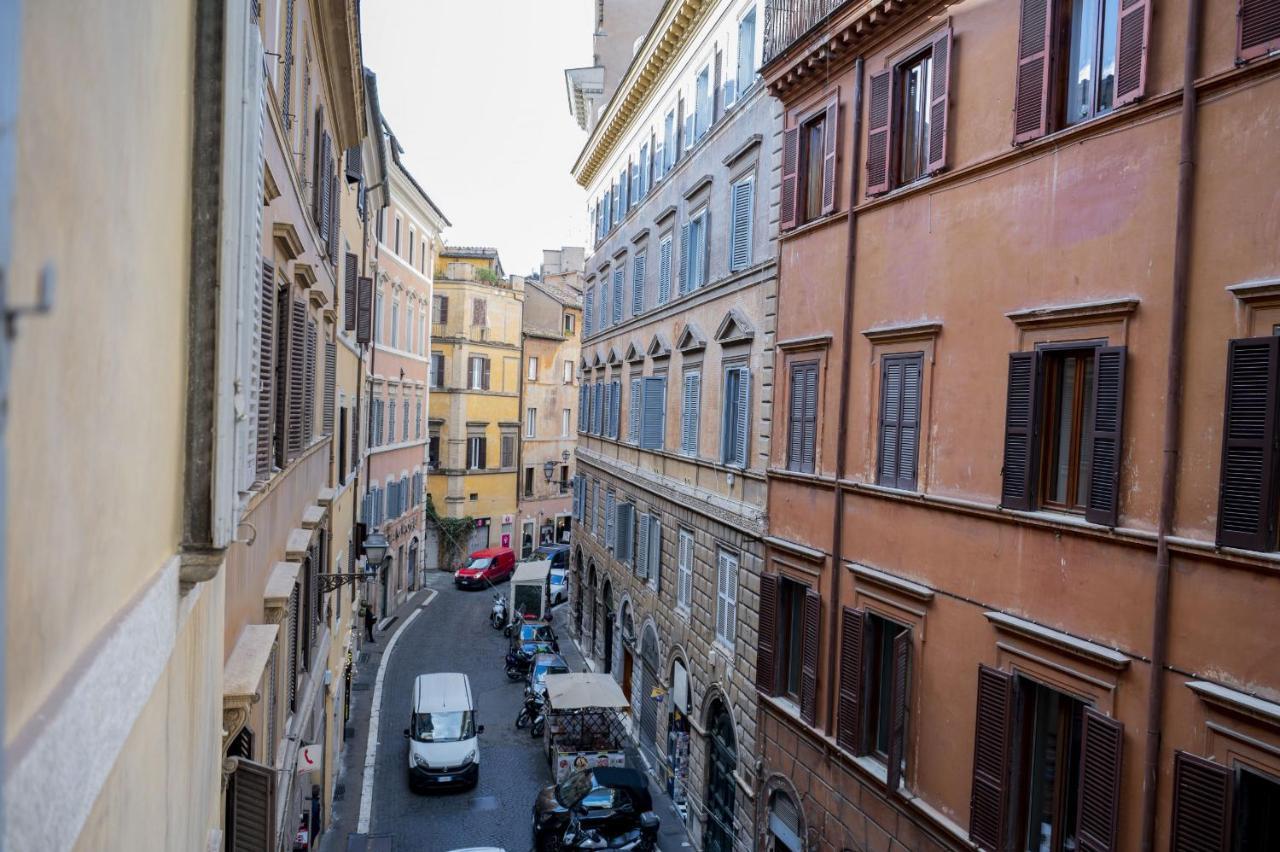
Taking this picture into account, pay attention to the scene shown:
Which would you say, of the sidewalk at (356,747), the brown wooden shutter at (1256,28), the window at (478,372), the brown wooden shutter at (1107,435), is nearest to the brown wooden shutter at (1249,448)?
the brown wooden shutter at (1107,435)

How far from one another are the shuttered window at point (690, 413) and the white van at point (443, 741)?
755cm

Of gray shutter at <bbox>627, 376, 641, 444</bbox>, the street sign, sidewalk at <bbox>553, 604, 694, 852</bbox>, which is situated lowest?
sidewalk at <bbox>553, 604, 694, 852</bbox>

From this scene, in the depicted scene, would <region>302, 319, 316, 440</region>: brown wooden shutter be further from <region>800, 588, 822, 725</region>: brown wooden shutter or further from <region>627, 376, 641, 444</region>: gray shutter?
<region>627, 376, 641, 444</region>: gray shutter

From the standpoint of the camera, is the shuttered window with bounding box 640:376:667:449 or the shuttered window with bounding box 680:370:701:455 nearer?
the shuttered window with bounding box 680:370:701:455

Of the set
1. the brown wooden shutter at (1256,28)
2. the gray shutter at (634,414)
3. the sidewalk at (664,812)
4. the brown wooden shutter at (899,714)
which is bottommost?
the sidewalk at (664,812)

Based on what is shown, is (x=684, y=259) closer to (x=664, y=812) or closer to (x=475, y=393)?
(x=664, y=812)

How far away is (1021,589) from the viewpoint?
31.8 ft

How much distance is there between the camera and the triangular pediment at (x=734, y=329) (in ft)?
53.9

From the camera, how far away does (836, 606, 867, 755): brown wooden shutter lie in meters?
12.4

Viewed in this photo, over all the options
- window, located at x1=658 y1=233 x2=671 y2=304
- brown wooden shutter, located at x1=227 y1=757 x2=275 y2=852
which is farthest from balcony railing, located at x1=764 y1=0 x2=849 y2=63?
brown wooden shutter, located at x1=227 y1=757 x2=275 y2=852

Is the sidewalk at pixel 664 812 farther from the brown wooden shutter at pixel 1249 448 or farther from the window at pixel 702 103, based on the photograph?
the brown wooden shutter at pixel 1249 448

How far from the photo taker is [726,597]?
17.2 metres

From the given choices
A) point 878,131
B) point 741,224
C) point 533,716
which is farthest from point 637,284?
point 878,131

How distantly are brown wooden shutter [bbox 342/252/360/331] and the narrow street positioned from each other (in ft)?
32.1
